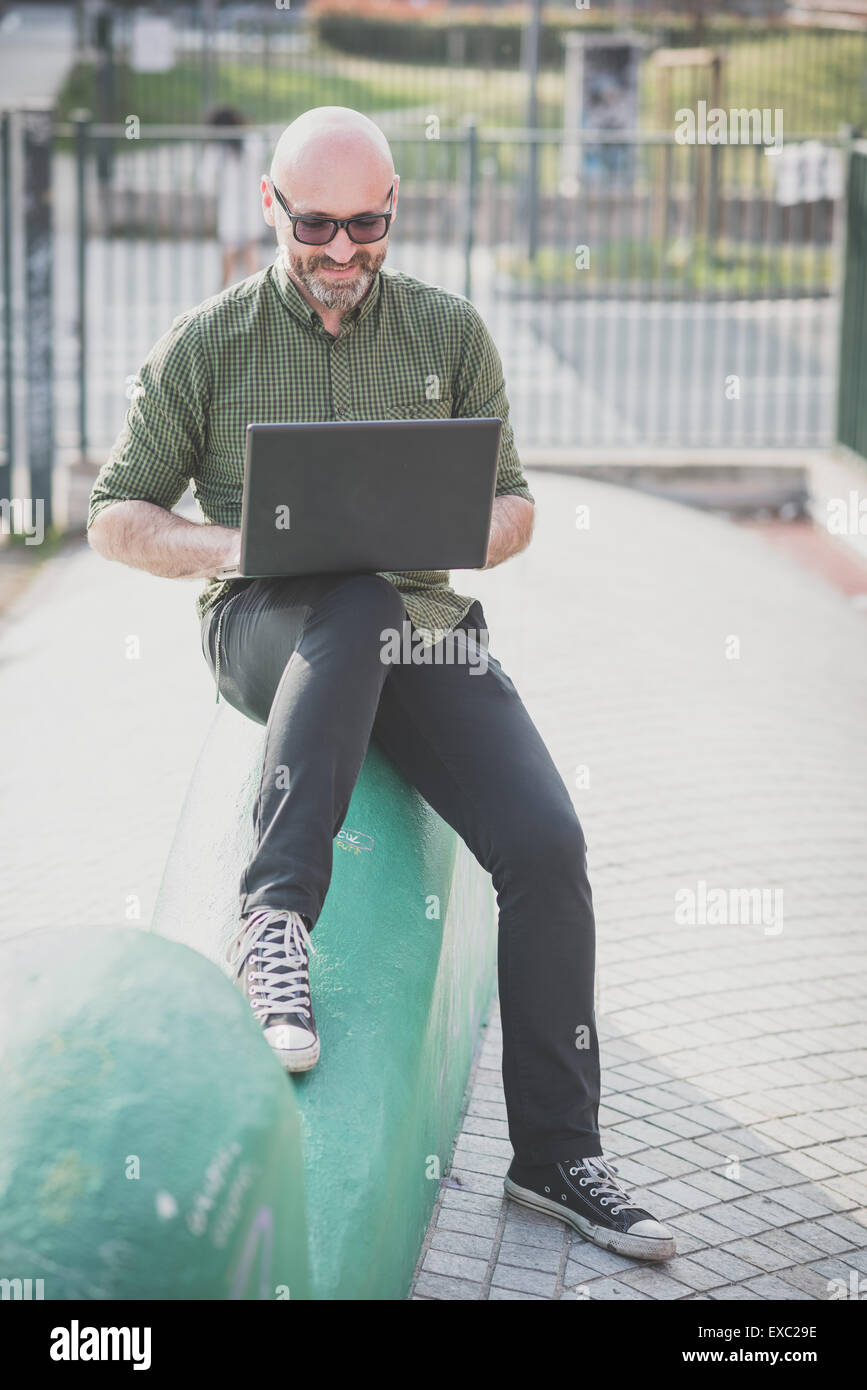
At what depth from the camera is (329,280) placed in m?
3.56

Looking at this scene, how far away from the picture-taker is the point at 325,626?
10.6 feet

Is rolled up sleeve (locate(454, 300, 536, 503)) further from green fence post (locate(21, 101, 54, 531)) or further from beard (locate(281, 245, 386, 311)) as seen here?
green fence post (locate(21, 101, 54, 531))

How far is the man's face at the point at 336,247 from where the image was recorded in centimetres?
344

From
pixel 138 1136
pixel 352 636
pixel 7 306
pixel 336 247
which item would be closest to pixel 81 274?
pixel 7 306

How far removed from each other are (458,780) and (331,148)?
4.04ft

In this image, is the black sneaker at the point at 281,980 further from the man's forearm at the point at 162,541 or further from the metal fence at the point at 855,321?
the metal fence at the point at 855,321

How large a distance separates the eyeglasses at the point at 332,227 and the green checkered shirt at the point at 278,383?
0.17 meters

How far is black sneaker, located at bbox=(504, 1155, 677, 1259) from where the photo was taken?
331 cm

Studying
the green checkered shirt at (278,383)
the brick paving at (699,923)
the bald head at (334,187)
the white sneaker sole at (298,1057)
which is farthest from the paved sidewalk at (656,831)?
the bald head at (334,187)

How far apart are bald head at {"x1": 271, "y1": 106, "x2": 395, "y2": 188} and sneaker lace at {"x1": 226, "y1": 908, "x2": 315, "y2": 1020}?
1.43m

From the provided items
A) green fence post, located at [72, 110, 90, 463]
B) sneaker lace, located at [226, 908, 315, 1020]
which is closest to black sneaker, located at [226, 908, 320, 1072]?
sneaker lace, located at [226, 908, 315, 1020]
